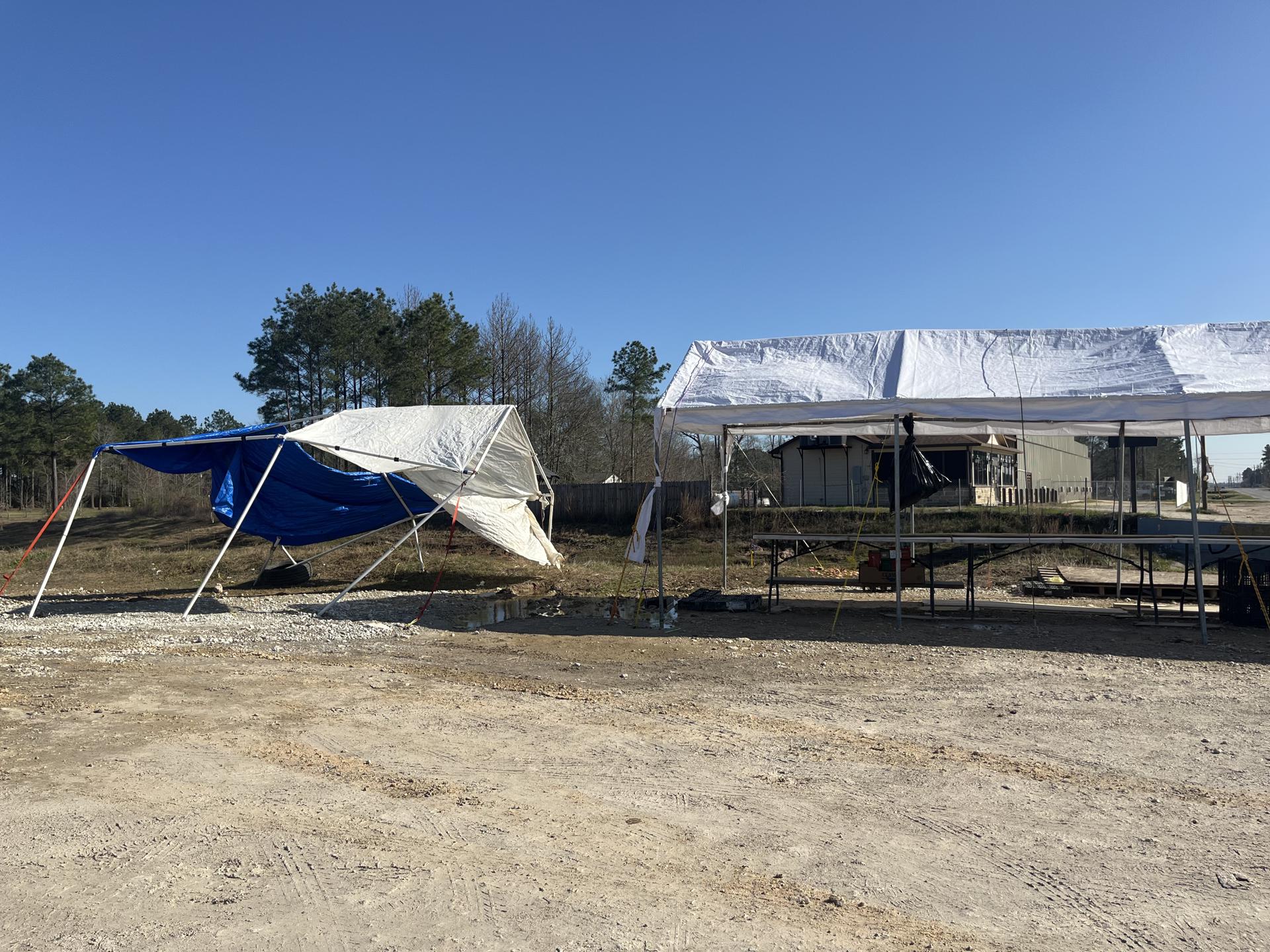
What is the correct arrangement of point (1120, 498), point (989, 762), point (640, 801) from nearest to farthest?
point (640, 801)
point (989, 762)
point (1120, 498)

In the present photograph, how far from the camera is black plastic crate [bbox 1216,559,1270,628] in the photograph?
959 cm

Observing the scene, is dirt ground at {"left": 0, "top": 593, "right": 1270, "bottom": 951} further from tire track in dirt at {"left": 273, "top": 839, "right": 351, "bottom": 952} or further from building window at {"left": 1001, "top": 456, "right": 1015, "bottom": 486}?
building window at {"left": 1001, "top": 456, "right": 1015, "bottom": 486}

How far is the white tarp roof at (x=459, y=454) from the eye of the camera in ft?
38.2

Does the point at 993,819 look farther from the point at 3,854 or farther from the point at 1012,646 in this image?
the point at 1012,646

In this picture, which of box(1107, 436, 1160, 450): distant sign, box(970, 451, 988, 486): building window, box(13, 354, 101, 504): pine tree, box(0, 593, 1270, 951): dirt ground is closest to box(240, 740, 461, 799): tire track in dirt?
box(0, 593, 1270, 951): dirt ground

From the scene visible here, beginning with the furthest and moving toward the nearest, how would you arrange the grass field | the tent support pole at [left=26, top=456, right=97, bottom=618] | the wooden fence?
the wooden fence → the grass field → the tent support pole at [left=26, top=456, right=97, bottom=618]

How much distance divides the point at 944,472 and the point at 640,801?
28.0 m

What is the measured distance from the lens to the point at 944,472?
3030cm

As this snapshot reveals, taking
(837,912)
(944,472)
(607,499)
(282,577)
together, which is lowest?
(837,912)

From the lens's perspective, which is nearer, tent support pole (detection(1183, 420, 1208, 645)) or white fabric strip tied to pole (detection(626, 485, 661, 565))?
tent support pole (detection(1183, 420, 1208, 645))

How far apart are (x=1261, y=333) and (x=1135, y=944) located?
31.2 ft

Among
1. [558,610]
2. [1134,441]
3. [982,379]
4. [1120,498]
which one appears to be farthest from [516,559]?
[1134,441]

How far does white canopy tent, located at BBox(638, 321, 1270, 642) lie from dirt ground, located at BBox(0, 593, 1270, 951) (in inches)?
96.2

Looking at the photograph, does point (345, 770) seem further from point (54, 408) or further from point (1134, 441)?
point (54, 408)
